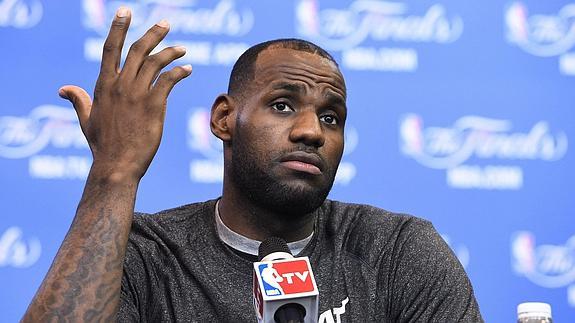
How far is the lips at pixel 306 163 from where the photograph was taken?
9.03ft

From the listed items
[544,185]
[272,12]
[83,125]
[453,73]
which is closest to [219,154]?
[272,12]

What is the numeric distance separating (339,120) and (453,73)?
4.62ft

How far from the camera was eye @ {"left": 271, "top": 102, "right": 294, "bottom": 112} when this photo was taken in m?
2.88

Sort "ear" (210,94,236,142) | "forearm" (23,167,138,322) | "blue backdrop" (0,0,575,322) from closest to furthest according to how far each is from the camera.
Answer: "forearm" (23,167,138,322) → "ear" (210,94,236,142) → "blue backdrop" (0,0,575,322)

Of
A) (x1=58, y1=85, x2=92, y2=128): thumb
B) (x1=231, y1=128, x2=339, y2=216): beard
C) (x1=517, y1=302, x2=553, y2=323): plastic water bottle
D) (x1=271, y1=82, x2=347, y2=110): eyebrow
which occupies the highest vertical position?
(x1=271, y1=82, x2=347, y2=110): eyebrow

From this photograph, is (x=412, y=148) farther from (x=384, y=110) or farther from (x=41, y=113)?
(x=41, y=113)

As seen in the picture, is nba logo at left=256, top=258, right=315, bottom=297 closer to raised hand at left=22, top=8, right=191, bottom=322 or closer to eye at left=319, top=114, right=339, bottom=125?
raised hand at left=22, top=8, right=191, bottom=322

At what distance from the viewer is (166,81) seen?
2.26 m

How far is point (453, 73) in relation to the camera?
420 cm

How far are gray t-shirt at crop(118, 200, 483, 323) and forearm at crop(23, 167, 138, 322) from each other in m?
0.28

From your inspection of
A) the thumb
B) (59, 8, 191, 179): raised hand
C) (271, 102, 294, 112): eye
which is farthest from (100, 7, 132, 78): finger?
(271, 102, 294, 112): eye

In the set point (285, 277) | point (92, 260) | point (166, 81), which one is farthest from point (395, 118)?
point (285, 277)

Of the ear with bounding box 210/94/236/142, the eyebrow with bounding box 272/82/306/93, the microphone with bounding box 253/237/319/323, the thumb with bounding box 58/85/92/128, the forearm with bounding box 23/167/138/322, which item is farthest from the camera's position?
the ear with bounding box 210/94/236/142

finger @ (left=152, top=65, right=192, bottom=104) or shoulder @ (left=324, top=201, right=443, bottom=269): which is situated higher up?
finger @ (left=152, top=65, right=192, bottom=104)
